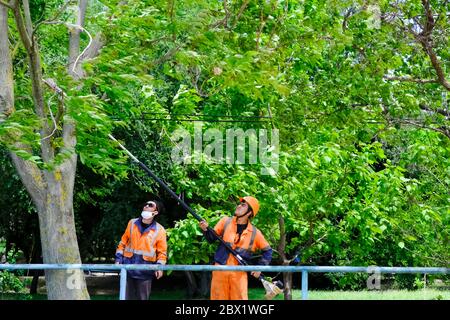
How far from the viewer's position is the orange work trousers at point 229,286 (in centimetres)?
792

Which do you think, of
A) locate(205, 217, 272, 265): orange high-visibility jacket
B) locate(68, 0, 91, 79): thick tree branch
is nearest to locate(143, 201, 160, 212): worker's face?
locate(205, 217, 272, 265): orange high-visibility jacket

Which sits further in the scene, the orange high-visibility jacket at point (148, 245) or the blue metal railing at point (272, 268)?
the orange high-visibility jacket at point (148, 245)

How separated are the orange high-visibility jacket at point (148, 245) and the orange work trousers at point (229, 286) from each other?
1.01m

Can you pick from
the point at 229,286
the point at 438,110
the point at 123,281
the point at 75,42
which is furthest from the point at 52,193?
the point at 438,110

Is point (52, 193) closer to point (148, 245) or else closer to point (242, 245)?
point (148, 245)

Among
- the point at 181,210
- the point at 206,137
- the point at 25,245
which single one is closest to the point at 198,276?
the point at 181,210

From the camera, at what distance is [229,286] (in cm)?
799

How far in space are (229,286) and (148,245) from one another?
1320 millimetres

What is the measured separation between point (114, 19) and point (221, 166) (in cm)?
399

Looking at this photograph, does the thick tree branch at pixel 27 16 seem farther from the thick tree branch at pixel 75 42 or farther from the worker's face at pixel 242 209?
the worker's face at pixel 242 209

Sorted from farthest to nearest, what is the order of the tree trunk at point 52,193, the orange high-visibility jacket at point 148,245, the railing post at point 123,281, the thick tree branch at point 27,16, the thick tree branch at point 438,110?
the tree trunk at point 52,193 < the thick tree branch at point 438,110 < the thick tree branch at point 27,16 < the orange high-visibility jacket at point 148,245 < the railing post at point 123,281

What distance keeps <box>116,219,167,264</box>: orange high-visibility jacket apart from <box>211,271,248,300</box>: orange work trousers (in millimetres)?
1008

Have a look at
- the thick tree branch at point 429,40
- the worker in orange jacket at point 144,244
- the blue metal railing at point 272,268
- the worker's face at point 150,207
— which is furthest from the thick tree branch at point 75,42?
the blue metal railing at point 272,268

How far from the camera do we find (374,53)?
10.2 meters
